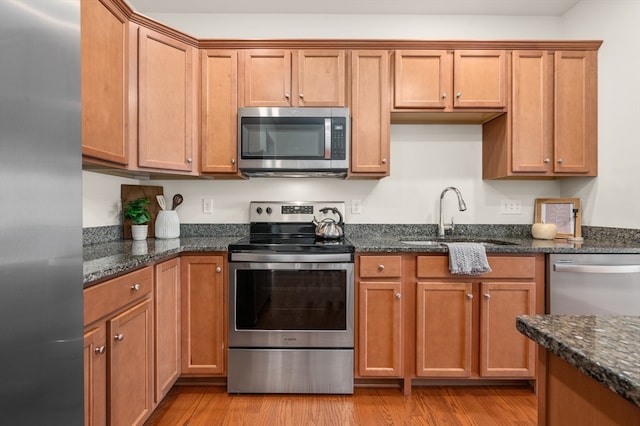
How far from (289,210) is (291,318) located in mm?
873

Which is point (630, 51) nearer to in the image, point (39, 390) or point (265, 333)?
point (265, 333)

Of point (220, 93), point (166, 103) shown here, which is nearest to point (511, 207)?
point (220, 93)

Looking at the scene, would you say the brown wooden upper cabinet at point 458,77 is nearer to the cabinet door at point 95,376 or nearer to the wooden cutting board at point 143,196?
the wooden cutting board at point 143,196

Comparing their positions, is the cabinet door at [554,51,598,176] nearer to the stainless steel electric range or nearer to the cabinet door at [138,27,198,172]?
the stainless steel electric range

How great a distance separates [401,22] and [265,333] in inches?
98.5

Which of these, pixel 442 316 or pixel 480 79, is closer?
pixel 442 316

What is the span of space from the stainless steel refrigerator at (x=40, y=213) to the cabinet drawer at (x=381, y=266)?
1.67 metres

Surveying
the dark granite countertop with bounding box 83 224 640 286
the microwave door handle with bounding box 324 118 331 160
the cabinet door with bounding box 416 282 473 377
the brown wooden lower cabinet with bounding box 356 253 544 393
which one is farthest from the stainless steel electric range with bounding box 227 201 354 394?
the microwave door handle with bounding box 324 118 331 160

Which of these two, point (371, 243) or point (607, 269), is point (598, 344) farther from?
point (607, 269)

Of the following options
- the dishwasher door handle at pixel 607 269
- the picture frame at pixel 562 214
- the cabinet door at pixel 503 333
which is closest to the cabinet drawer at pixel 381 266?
the cabinet door at pixel 503 333

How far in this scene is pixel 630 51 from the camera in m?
2.31

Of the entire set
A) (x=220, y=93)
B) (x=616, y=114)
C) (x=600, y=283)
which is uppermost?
(x=220, y=93)

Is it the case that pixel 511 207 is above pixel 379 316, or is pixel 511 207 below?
above

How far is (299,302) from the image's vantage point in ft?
7.33
